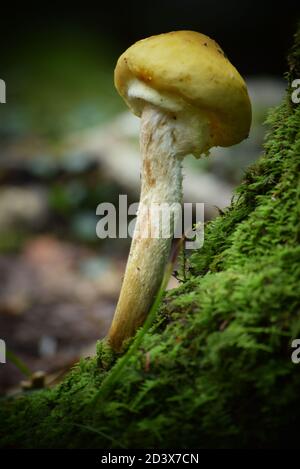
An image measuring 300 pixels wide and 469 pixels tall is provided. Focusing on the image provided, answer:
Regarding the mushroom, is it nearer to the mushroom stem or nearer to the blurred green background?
the mushroom stem

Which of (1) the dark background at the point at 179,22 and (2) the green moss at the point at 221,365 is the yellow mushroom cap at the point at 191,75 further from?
(1) the dark background at the point at 179,22

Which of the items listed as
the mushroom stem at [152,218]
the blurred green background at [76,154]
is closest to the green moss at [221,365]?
the mushroom stem at [152,218]

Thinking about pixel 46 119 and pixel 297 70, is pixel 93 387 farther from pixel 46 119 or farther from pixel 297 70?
pixel 46 119

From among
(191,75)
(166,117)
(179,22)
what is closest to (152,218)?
(166,117)

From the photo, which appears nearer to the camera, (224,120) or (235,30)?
(224,120)

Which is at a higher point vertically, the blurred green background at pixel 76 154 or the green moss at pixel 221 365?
the blurred green background at pixel 76 154

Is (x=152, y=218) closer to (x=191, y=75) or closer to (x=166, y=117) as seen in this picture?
(x=166, y=117)
